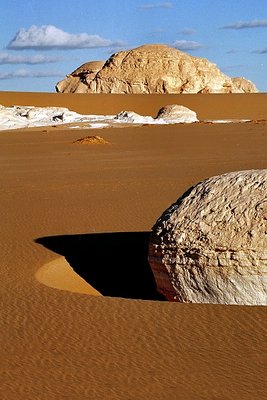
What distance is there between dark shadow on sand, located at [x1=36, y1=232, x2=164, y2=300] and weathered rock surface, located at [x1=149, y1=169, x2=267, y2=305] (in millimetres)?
655

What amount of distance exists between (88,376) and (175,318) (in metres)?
1.13

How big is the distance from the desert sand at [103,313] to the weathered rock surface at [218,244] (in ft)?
0.56

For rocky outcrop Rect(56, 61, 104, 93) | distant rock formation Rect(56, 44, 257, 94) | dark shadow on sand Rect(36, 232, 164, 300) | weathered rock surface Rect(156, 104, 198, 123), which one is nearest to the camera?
dark shadow on sand Rect(36, 232, 164, 300)

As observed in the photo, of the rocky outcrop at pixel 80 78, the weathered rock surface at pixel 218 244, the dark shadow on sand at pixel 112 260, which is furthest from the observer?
the rocky outcrop at pixel 80 78

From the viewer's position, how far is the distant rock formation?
6844 cm

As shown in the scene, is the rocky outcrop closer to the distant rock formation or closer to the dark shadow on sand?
the distant rock formation

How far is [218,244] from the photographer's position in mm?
5844

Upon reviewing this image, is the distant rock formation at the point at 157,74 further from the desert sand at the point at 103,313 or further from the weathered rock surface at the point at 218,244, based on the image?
the weathered rock surface at the point at 218,244

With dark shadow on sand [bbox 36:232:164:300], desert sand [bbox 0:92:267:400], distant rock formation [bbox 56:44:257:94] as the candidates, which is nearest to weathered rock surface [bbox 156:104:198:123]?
desert sand [bbox 0:92:267:400]

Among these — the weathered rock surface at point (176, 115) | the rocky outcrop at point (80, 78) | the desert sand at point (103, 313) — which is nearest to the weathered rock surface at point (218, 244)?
the desert sand at point (103, 313)

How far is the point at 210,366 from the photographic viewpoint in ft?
15.3

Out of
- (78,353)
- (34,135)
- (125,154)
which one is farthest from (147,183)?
(34,135)

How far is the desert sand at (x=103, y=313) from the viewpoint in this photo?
14.7 feet

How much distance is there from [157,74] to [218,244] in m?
64.3
